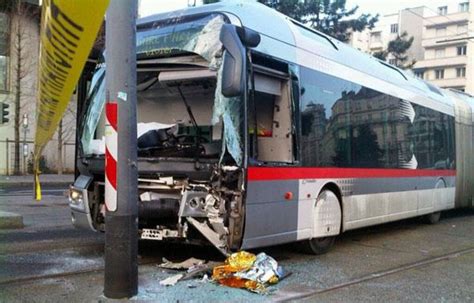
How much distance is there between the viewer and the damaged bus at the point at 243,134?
6.75 meters

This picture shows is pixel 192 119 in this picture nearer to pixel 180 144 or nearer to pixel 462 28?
pixel 180 144

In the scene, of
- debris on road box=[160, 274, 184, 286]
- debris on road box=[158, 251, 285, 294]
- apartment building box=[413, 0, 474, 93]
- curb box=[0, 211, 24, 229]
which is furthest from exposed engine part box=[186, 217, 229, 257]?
apartment building box=[413, 0, 474, 93]

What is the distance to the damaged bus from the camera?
6.75 m

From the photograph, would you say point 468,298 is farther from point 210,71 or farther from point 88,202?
point 88,202

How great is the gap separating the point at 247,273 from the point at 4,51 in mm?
27661

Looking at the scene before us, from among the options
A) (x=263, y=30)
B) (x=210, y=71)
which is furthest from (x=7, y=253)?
(x=263, y=30)

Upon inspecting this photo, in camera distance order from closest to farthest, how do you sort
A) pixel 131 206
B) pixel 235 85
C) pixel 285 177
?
pixel 131 206 < pixel 235 85 < pixel 285 177

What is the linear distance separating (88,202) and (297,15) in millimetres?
24397

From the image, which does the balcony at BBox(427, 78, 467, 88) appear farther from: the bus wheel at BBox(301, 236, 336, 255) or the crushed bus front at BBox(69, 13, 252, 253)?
the crushed bus front at BBox(69, 13, 252, 253)

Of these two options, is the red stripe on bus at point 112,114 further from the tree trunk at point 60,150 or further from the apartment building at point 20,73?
the tree trunk at point 60,150

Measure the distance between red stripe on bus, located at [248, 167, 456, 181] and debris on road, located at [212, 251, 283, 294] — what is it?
98cm

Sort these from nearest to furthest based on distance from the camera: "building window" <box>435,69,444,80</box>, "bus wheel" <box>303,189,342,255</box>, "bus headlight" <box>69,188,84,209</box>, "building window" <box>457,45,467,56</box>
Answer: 1. "bus headlight" <box>69,188,84,209</box>
2. "bus wheel" <box>303,189,342,255</box>
3. "building window" <box>457,45,467,56</box>
4. "building window" <box>435,69,444,80</box>

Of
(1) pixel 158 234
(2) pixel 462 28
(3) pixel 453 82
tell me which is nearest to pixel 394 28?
(2) pixel 462 28

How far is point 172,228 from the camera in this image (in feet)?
23.2
